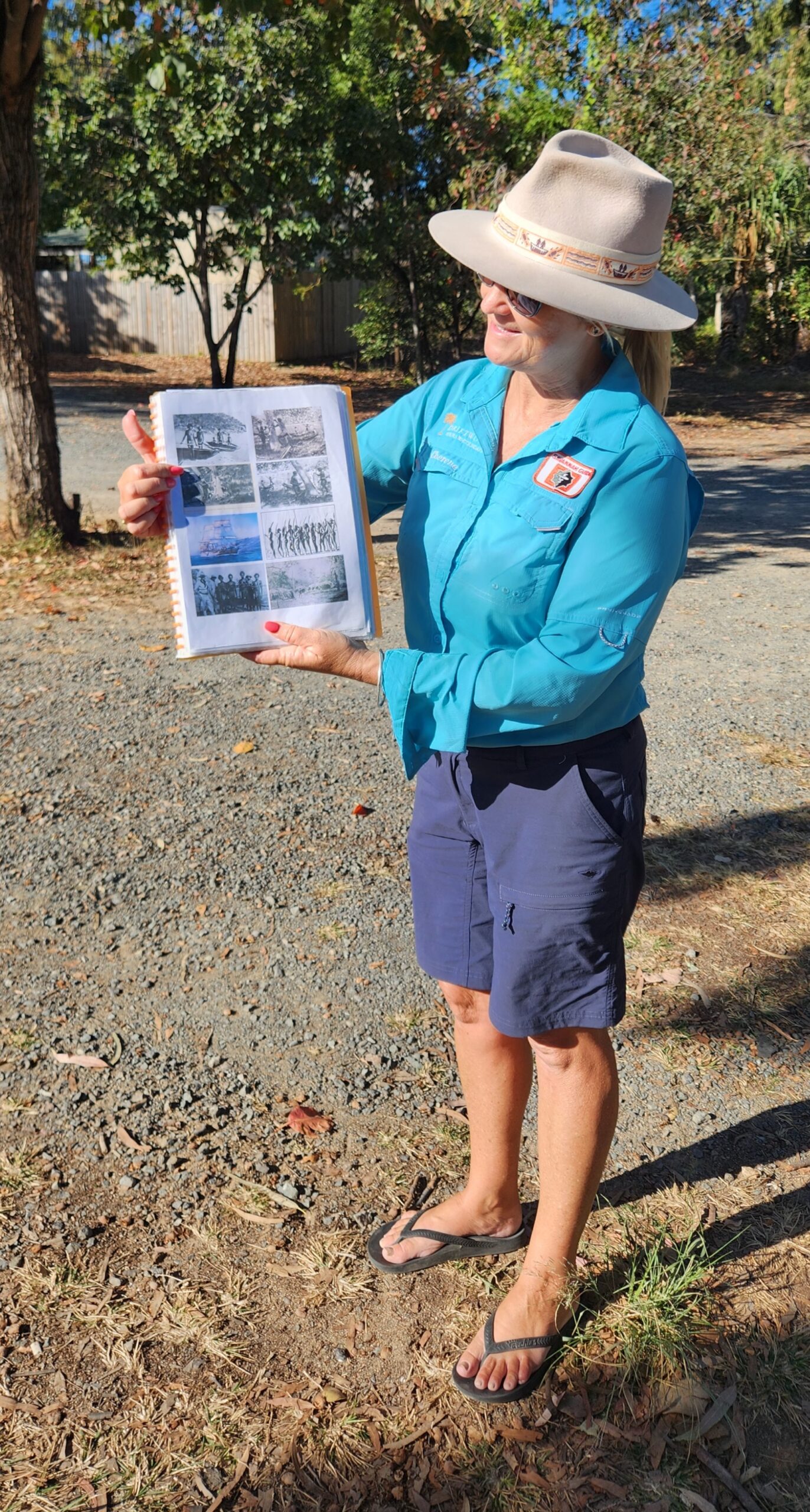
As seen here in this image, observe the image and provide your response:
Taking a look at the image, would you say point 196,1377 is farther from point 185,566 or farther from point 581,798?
point 185,566

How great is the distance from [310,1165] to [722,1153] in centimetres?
102

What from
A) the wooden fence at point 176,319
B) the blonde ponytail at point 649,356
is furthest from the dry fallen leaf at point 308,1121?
the wooden fence at point 176,319

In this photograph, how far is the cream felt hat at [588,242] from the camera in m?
1.89

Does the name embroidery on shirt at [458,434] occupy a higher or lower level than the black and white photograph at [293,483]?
higher

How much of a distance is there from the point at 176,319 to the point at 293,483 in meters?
28.7

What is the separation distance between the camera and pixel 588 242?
1922mm

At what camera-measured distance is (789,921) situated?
3.95 m

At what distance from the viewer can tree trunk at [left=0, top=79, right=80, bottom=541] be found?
7.78 metres

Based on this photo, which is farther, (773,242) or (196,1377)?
(773,242)

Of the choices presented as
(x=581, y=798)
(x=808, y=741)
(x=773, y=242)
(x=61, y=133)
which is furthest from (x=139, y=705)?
(x=773, y=242)

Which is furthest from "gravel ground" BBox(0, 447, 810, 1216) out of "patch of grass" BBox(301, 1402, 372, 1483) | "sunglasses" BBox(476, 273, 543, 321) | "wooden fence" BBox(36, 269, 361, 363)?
"wooden fence" BBox(36, 269, 361, 363)

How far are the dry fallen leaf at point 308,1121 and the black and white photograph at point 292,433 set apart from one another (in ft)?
5.47

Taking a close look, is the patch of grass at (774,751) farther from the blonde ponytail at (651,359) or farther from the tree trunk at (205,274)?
the tree trunk at (205,274)

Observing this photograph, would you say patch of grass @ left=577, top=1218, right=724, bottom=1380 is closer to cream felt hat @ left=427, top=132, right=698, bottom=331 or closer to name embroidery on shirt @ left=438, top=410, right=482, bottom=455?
name embroidery on shirt @ left=438, top=410, right=482, bottom=455
